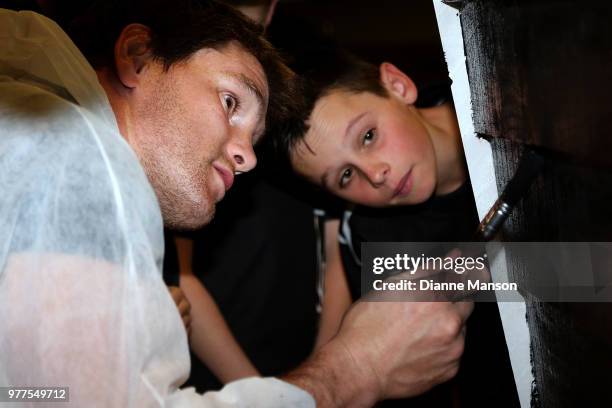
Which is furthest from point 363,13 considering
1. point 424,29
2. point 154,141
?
point 154,141

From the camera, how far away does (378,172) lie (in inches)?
42.5

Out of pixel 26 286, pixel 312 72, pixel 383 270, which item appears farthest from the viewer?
pixel 312 72

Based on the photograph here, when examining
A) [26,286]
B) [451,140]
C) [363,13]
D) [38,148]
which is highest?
[363,13]

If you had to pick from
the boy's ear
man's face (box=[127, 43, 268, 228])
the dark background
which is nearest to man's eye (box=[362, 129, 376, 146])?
the boy's ear

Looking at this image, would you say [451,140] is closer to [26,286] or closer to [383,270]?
[383,270]

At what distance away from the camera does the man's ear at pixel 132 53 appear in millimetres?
→ 880

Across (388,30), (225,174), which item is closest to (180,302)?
(225,174)

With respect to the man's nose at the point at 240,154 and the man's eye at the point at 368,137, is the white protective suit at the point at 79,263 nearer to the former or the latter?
the man's nose at the point at 240,154

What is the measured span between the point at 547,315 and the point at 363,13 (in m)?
2.39

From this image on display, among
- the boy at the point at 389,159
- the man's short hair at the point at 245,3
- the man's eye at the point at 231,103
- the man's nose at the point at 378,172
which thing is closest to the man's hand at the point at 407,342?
the boy at the point at 389,159

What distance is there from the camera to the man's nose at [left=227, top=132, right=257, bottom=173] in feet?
2.81

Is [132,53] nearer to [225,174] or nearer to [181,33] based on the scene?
[181,33]

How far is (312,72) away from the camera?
1.19 metres

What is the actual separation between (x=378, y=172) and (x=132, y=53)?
43 centimetres
